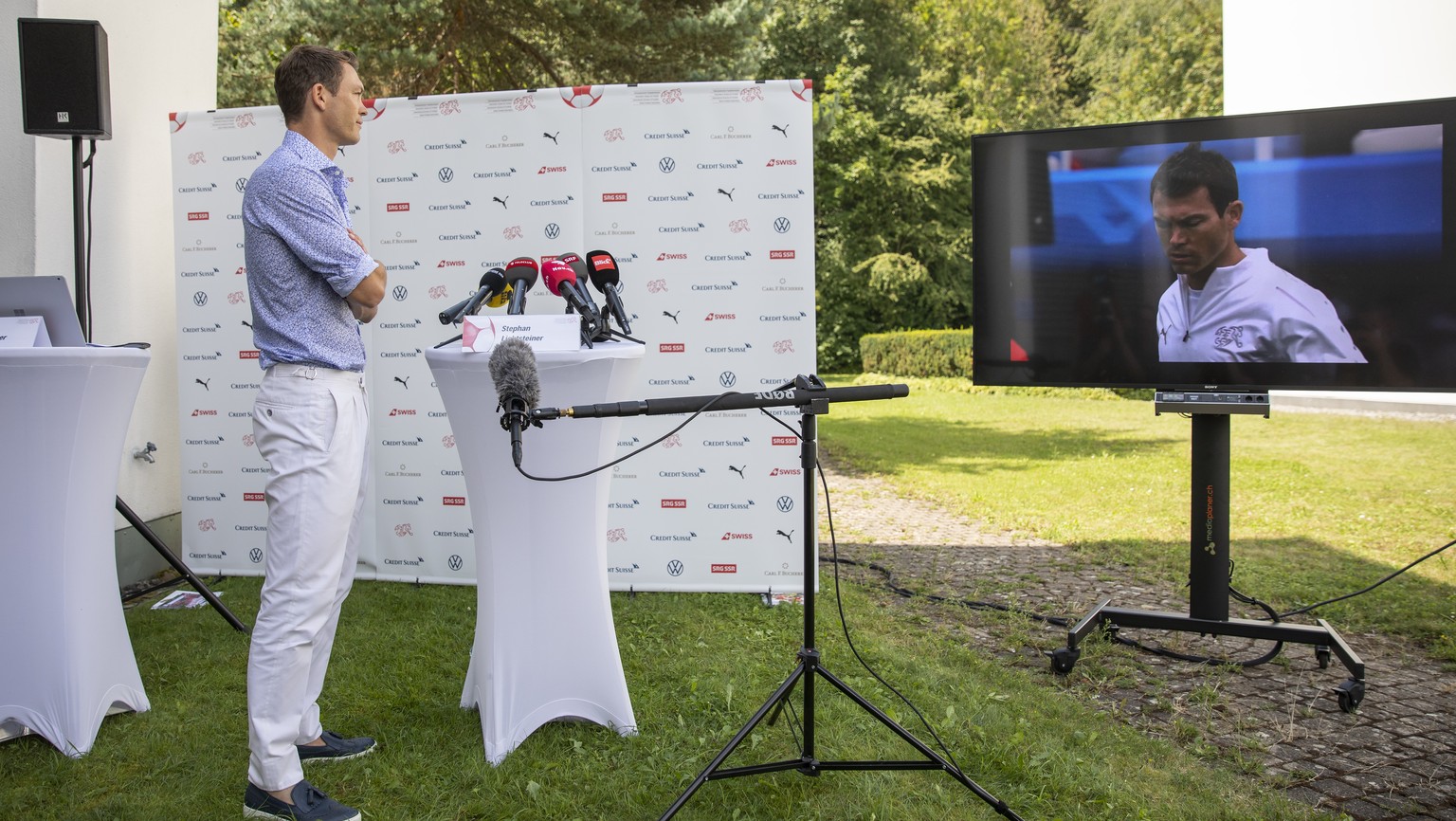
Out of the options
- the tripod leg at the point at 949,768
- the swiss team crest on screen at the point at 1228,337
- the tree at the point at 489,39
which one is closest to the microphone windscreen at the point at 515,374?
the tripod leg at the point at 949,768

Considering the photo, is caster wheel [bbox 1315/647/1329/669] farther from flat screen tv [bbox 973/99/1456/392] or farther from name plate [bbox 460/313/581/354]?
name plate [bbox 460/313/581/354]

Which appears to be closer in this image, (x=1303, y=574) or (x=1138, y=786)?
(x=1138, y=786)

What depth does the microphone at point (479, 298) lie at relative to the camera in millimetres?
2834

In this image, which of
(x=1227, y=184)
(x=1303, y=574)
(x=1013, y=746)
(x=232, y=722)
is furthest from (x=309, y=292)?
(x=1303, y=574)

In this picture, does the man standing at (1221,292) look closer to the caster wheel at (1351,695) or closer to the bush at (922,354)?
the caster wheel at (1351,695)

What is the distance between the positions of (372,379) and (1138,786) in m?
4.01

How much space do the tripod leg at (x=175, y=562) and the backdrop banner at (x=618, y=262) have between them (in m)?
0.98

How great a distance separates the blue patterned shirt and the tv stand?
2804 millimetres

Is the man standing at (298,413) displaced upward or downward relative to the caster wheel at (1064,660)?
upward

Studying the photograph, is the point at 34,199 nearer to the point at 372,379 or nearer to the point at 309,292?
the point at 372,379

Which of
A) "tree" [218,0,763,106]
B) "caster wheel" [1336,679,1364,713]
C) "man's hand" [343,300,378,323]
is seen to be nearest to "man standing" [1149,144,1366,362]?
"caster wheel" [1336,679,1364,713]

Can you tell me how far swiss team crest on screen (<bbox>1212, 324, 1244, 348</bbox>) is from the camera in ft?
11.6

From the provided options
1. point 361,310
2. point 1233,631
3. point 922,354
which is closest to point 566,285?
point 361,310

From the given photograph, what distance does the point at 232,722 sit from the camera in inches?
127
